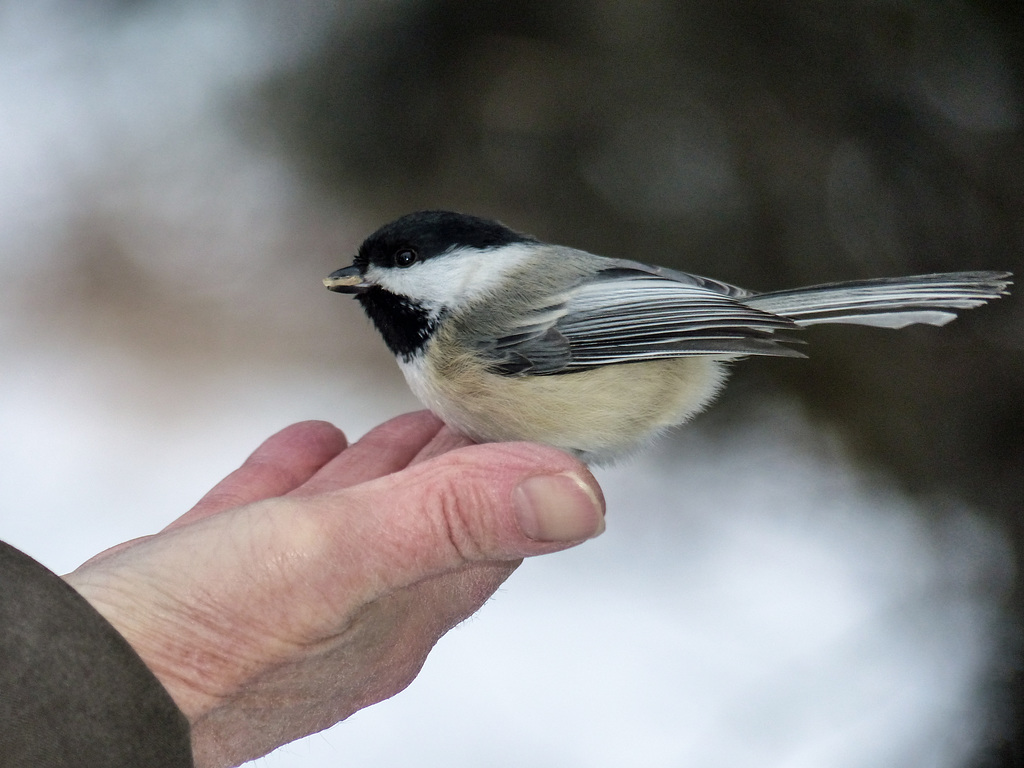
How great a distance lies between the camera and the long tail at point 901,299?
2.61 ft

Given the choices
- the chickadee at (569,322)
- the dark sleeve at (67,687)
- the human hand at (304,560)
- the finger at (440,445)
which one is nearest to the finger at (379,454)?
the finger at (440,445)

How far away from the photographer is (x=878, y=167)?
1221 mm

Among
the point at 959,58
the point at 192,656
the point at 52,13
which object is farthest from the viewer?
the point at 52,13

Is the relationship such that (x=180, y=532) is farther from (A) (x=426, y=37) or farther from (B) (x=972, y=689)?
(B) (x=972, y=689)

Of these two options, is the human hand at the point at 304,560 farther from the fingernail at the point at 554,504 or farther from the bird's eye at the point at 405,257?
the bird's eye at the point at 405,257

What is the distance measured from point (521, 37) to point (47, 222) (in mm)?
1019

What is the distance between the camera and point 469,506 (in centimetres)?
64

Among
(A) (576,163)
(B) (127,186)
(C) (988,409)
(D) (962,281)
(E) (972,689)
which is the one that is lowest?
(E) (972,689)

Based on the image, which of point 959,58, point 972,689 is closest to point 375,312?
point 959,58

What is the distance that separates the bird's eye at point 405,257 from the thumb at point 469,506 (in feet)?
0.94

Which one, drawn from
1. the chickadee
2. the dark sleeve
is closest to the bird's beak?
the chickadee

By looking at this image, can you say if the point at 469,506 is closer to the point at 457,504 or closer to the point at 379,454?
the point at 457,504

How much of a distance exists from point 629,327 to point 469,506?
29 centimetres

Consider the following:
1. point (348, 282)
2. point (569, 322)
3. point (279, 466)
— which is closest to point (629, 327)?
point (569, 322)
